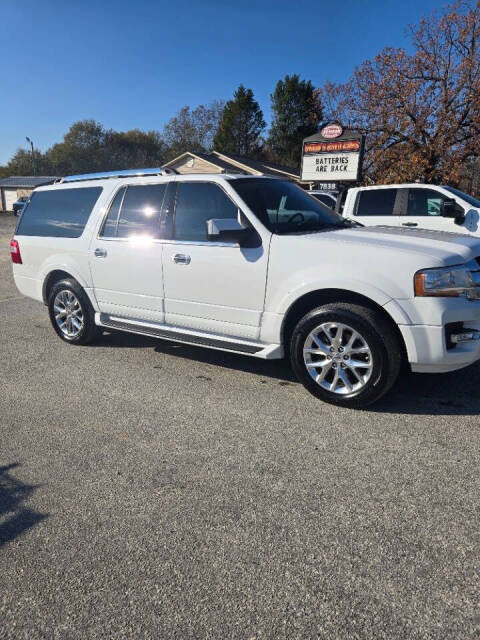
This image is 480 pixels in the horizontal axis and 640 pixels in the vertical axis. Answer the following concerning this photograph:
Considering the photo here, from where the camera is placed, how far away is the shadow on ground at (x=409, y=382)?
3.77 m

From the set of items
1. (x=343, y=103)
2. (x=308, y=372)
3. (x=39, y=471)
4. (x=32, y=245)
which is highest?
(x=343, y=103)

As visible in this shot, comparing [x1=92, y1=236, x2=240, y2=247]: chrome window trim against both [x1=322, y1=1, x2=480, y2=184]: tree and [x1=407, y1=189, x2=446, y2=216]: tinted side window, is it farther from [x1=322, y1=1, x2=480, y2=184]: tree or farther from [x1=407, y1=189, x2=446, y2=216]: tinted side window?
[x1=322, y1=1, x2=480, y2=184]: tree

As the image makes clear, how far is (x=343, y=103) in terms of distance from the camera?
2459 cm

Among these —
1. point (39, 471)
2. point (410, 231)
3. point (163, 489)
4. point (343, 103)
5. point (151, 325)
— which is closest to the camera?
point (163, 489)

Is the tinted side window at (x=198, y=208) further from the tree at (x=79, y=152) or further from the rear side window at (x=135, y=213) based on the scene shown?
the tree at (x=79, y=152)

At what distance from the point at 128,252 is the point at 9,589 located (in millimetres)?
3418

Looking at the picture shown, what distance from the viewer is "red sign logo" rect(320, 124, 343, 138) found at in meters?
17.1

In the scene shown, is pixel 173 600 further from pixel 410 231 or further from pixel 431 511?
pixel 410 231

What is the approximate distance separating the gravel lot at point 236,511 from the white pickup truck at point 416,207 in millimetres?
5192

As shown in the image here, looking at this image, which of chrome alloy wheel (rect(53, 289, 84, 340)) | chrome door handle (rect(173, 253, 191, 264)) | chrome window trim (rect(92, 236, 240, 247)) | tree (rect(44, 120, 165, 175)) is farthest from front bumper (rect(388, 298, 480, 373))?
tree (rect(44, 120, 165, 175))

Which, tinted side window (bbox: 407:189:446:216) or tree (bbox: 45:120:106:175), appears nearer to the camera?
tinted side window (bbox: 407:189:446:216)

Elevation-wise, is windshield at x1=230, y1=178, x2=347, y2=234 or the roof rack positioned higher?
the roof rack

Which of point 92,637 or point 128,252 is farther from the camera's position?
point 128,252

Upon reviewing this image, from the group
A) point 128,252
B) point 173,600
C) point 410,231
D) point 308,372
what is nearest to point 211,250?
point 128,252
